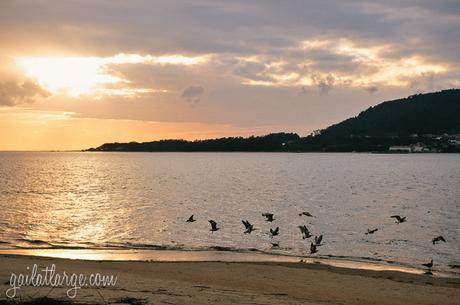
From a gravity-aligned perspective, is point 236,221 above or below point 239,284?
below

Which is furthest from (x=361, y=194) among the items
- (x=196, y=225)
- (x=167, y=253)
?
(x=167, y=253)

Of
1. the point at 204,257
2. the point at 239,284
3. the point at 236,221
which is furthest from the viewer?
the point at 236,221

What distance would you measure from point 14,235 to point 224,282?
20.3 metres

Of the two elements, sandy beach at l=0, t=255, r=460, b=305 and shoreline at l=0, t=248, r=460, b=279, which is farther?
shoreline at l=0, t=248, r=460, b=279

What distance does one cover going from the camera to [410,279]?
74.9 feet

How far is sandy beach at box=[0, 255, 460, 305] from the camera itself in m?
15.2

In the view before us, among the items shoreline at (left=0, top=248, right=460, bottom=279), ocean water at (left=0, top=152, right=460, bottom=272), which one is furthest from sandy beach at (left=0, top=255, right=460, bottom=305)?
ocean water at (left=0, top=152, right=460, bottom=272)

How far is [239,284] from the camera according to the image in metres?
20.3

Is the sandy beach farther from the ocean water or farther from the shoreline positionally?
the ocean water

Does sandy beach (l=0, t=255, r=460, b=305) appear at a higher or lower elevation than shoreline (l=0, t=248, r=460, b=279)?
higher

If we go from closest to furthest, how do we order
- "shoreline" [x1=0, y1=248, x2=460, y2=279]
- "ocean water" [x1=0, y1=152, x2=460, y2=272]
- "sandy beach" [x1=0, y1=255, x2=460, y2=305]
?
"sandy beach" [x1=0, y1=255, x2=460, y2=305]
"shoreline" [x1=0, y1=248, x2=460, y2=279]
"ocean water" [x1=0, y1=152, x2=460, y2=272]

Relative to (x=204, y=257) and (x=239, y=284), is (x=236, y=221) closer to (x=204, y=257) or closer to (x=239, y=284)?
(x=204, y=257)

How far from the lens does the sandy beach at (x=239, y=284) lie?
15172mm

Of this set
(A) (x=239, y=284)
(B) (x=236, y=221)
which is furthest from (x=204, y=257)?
(B) (x=236, y=221)
